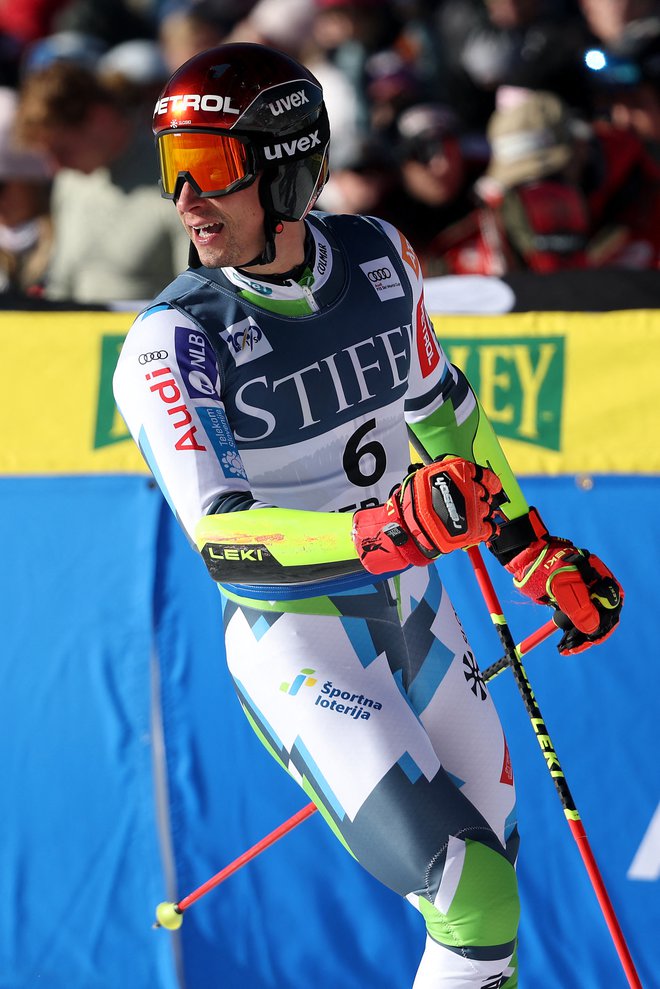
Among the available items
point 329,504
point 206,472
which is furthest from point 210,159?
point 329,504

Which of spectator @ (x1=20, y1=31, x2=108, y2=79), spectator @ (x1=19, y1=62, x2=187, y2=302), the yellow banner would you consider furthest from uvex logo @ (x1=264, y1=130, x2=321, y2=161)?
spectator @ (x1=20, y1=31, x2=108, y2=79)

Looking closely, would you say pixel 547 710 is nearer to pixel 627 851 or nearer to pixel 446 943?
pixel 627 851

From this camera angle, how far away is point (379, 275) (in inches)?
129

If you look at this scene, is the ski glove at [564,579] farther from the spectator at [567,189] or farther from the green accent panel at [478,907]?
the spectator at [567,189]

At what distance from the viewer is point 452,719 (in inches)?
124

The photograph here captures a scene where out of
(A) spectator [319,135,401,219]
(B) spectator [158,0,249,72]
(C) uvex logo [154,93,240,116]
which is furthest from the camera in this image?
(B) spectator [158,0,249,72]

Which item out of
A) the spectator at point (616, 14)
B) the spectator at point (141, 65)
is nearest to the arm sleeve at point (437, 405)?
the spectator at point (141, 65)

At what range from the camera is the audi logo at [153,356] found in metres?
2.81

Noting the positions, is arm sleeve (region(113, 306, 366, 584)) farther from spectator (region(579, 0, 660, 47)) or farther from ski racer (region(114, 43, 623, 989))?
spectator (region(579, 0, 660, 47))

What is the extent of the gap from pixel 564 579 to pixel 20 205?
5412 mm

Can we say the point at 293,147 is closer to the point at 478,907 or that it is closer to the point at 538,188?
the point at 478,907

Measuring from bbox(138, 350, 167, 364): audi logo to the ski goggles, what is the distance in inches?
15.5

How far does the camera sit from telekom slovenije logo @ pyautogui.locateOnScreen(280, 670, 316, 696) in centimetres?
292

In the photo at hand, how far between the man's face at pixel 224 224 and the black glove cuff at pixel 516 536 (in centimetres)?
94
